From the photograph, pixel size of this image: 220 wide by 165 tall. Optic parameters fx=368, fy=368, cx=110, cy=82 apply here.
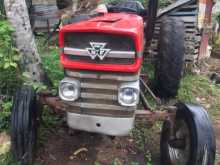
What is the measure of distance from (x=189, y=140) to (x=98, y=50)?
4.13 ft

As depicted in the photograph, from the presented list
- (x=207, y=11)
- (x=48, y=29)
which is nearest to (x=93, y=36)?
(x=207, y=11)

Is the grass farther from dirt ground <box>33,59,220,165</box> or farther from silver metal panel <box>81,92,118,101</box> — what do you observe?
silver metal panel <box>81,92,118,101</box>

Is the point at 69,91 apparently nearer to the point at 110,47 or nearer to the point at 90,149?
the point at 110,47

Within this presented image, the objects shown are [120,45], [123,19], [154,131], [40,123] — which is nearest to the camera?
[120,45]

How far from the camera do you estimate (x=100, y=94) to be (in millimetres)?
3326

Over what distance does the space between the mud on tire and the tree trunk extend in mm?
1580

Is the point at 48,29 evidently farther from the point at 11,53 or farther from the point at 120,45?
the point at 120,45

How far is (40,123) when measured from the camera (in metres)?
4.22

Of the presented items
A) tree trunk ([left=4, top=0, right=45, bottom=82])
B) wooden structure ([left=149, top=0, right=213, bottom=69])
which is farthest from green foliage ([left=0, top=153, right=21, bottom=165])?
wooden structure ([left=149, top=0, right=213, bottom=69])

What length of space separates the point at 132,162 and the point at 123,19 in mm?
1543

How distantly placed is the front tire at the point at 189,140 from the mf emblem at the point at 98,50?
40.5 inches

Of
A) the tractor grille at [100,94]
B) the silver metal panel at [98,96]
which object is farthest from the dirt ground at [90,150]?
the silver metal panel at [98,96]

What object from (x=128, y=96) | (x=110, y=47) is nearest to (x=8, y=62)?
(x=110, y=47)

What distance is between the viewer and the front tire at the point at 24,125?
11.5 feet
